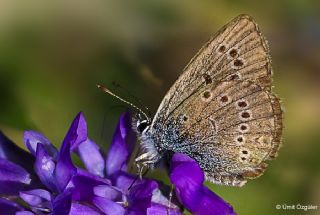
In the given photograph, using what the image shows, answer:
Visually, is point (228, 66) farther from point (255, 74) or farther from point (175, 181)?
point (175, 181)

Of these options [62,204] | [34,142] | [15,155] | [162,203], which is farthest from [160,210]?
[15,155]

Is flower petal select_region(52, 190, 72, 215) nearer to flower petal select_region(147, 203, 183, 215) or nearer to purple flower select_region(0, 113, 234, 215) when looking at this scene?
purple flower select_region(0, 113, 234, 215)

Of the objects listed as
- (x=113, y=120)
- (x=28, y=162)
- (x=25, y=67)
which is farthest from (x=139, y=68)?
(x=28, y=162)

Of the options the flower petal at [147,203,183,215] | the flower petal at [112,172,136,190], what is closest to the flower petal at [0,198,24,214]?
the flower petal at [112,172,136,190]

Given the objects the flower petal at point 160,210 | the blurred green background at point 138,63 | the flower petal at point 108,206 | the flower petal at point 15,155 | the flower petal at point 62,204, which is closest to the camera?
the flower petal at point 62,204

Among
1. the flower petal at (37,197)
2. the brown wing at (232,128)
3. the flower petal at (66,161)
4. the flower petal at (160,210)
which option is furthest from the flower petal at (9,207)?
the brown wing at (232,128)

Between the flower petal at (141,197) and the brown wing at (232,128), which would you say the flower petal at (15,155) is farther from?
the brown wing at (232,128)
